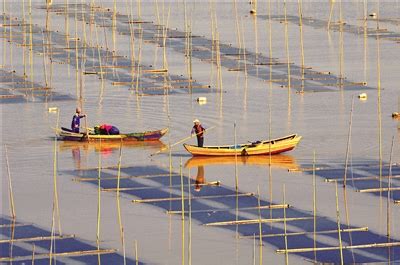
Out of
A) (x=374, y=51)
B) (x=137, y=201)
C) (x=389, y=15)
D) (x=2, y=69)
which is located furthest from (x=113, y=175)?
(x=389, y=15)

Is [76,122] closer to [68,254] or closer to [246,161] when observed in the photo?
[246,161]

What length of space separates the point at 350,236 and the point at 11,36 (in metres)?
21.8

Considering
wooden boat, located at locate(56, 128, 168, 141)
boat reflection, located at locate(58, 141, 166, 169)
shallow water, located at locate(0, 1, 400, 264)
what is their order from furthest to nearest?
1. wooden boat, located at locate(56, 128, 168, 141)
2. boat reflection, located at locate(58, 141, 166, 169)
3. shallow water, located at locate(0, 1, 400, 264)

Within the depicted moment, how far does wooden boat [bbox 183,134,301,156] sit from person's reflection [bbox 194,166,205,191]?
58 centimetres

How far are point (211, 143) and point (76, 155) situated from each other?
7.99ft

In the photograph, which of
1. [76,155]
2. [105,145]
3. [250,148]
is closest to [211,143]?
[250,148]

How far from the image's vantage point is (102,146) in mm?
26109

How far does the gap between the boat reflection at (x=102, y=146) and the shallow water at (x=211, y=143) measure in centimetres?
3

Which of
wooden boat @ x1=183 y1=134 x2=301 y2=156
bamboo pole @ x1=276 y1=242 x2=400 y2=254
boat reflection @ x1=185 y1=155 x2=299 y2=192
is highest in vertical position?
wooden boat @ x1=183 y1=134 x2=301 y2=156

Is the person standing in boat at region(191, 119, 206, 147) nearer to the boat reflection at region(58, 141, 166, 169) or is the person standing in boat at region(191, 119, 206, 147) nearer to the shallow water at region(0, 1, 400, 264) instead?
the shallow water at region(0, 1, 400, 264)

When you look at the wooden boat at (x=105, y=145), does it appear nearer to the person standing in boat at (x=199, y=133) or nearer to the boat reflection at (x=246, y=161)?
the person standing in boat at (x=199, y=133)

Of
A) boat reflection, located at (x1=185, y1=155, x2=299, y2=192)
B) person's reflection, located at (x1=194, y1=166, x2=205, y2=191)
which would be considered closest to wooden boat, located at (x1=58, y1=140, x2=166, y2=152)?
boat reflection, located at (x1=185, y1=155, x2=299, y2=192)

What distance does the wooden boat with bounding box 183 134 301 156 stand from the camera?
969 inches

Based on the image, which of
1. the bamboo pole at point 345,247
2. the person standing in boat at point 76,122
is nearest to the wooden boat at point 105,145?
the person standing in boat at point 76,122
